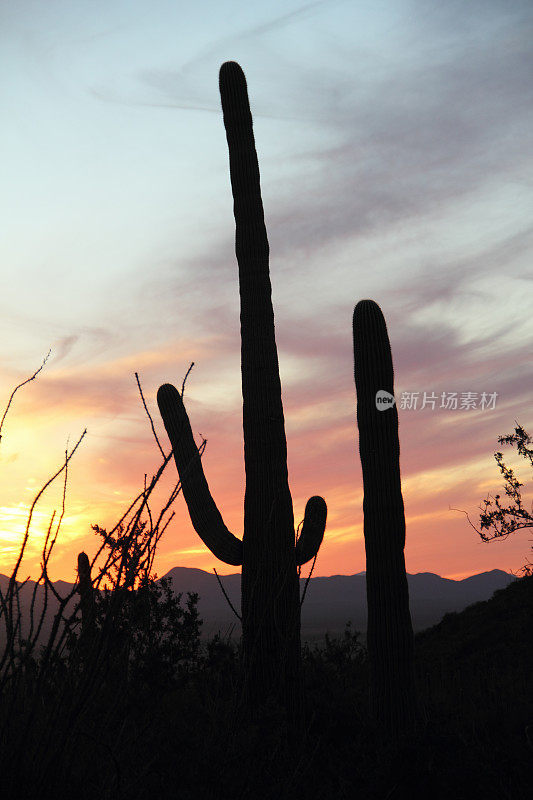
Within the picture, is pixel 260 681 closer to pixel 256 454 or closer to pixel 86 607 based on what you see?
pixel 256 454

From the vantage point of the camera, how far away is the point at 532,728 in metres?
7.25

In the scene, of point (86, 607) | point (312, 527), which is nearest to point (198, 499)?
point (312, 527)

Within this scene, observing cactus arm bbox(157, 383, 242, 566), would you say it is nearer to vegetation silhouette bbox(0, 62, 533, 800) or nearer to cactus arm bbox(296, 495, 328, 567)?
vegetation silhouette bbox(0, 62, 533, 800)

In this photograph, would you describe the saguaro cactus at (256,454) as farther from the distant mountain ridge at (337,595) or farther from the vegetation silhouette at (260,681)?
the distant mountain ridge at (337,595)

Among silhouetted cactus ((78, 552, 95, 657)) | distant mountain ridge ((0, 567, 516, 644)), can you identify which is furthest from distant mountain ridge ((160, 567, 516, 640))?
silhouetted cactus ((78, 552, 95, 657))

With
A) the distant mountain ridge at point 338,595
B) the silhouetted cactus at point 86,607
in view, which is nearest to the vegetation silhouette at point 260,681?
the silhouetted cactus at point 86,607

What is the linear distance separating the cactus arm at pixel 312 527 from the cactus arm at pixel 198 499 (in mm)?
852

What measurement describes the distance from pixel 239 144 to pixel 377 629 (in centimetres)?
556

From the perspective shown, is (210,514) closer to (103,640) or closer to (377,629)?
(377,629)

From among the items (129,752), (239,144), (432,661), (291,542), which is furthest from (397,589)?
(432,661)

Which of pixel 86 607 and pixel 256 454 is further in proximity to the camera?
pixel 256 454

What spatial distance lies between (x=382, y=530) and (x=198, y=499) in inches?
Answer: 81.0

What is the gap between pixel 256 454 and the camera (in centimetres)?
759

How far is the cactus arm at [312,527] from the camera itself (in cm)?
834
